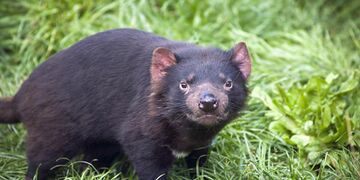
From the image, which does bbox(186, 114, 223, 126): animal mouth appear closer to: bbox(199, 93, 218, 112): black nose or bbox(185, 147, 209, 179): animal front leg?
bbox(199, 93, 218, 112): black nose

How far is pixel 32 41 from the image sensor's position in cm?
629

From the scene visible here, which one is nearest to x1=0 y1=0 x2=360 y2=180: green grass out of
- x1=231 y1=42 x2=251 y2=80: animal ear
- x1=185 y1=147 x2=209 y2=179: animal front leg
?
x1=185 y1=147 x2=209 y2=179: animal front leg

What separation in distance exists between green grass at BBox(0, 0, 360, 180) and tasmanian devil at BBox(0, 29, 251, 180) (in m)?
0.38

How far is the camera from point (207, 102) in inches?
153

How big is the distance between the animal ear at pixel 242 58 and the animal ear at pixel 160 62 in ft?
1.29

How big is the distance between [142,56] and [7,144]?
4.65 feet

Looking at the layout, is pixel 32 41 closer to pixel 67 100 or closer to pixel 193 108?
pixel 67 100

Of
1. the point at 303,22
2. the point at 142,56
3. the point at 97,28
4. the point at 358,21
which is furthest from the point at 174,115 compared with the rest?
the point at 358,21

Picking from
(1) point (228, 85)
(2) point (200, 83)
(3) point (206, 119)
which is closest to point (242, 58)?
(1) point (228, 85)

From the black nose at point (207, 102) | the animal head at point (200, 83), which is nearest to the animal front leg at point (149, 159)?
the animal head at point (200, 83)

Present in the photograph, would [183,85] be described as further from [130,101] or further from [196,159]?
[196,159]

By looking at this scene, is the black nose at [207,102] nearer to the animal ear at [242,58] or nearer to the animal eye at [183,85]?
the animal eye at [183,85]

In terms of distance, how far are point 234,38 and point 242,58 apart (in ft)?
6.45

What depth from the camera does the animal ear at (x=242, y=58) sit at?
169 inches
